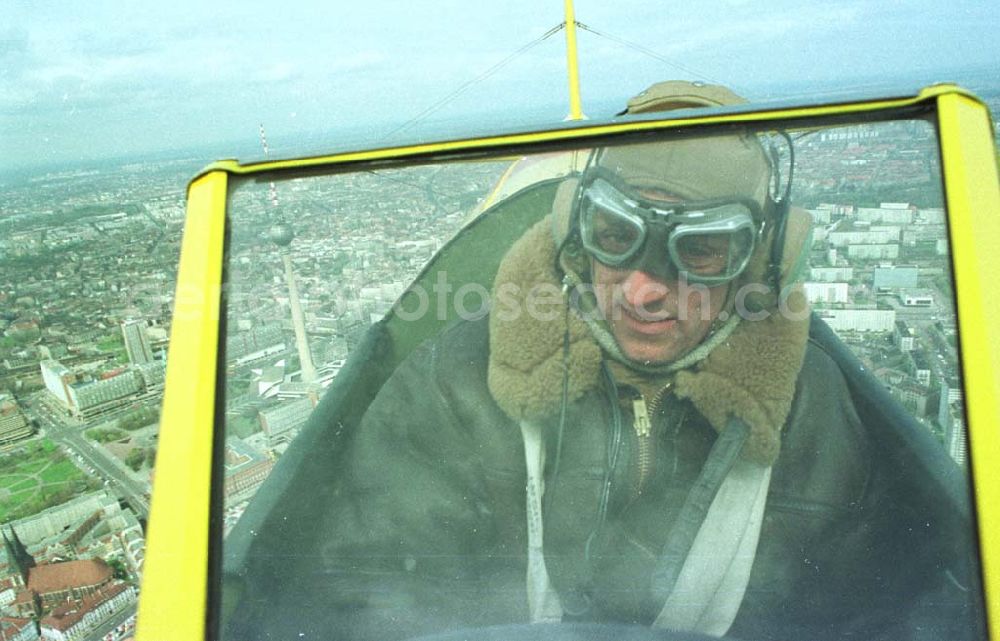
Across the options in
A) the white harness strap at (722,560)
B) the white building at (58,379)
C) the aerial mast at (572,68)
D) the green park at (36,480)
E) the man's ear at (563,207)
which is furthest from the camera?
the aerial mast at (572,68)

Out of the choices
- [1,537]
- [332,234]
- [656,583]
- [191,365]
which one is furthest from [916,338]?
[1,537]

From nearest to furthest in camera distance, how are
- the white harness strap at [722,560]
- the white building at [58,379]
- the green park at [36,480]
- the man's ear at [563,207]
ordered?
the white harness strap at [722,560] < the man's ear at [563,207] < the green park at [36,480] < the white building at [58,379]

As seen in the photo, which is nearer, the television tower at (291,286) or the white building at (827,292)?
the white building at (827,292)

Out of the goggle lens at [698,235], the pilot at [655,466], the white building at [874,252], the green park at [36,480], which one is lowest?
the green park at [36,480]

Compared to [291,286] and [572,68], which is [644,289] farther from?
[572,68]

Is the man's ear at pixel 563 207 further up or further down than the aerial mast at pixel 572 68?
further down

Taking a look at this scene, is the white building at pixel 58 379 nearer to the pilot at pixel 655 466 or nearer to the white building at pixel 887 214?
the pilot at pixel 655 466

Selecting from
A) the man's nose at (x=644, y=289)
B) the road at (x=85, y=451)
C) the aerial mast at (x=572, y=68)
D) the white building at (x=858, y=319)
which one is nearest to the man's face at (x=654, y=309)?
the man's nose at (x=644, y=289)

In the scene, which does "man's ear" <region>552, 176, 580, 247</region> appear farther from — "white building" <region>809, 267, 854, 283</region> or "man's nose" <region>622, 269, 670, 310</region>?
"white building" <region>809, 267, 854, 283</region>
